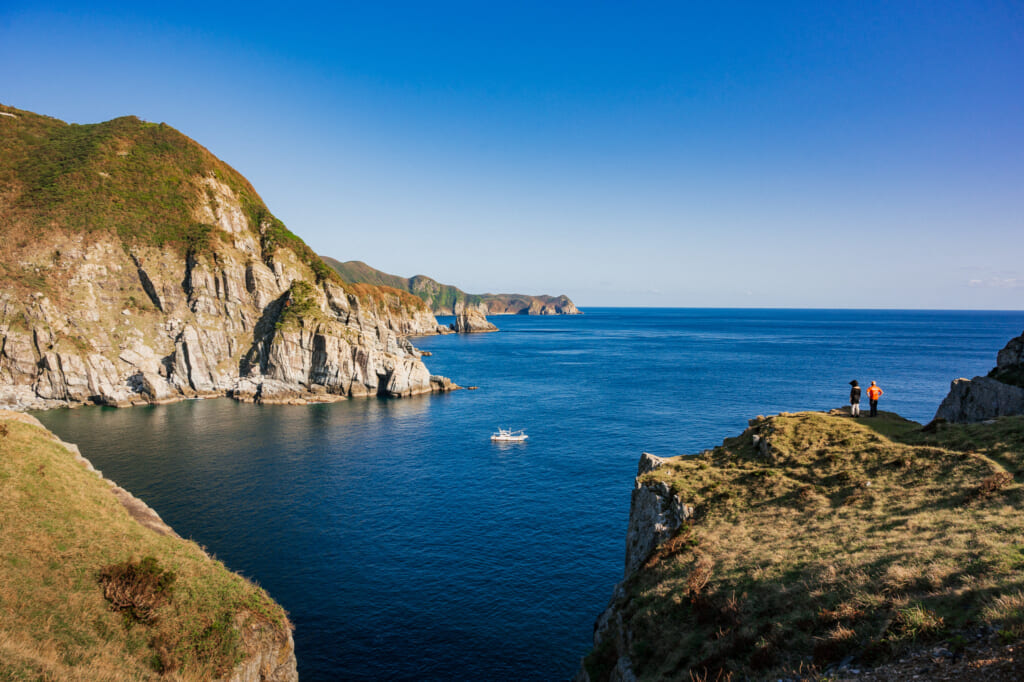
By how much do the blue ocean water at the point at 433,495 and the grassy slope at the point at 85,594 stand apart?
31.9 ft

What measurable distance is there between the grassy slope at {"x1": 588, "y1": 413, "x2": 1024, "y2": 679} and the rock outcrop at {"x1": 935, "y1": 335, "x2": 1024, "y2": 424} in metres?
11.3

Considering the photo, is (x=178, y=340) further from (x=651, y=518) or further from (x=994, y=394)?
(x=994, y=394)

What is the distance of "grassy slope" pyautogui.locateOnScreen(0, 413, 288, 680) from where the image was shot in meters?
19.2

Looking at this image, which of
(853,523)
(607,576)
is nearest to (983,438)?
(853,523)

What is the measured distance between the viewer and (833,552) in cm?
1792

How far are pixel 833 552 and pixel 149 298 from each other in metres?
137

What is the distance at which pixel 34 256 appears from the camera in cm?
10462

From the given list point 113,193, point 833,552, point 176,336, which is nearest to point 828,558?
point 833,552

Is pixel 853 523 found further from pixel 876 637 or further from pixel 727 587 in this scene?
pixel 876 637

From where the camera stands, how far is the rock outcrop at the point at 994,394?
33.5 meters

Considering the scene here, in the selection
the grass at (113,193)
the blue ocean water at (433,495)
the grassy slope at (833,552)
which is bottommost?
the blue ocean water at (433,495)

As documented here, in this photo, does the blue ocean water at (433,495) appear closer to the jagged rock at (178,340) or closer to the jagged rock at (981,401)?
the jagged rock at (178,340)

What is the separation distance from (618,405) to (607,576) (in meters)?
61.1

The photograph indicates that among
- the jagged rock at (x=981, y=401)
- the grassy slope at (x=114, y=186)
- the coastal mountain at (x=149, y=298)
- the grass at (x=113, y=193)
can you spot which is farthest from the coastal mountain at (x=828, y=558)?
the grassy slope at (x=114, y=186)
